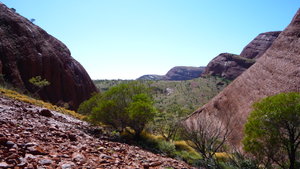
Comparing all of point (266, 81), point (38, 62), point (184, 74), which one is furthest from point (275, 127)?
point (184, 74)

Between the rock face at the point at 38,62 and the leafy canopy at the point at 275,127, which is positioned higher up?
the rock face at the point at 38,62

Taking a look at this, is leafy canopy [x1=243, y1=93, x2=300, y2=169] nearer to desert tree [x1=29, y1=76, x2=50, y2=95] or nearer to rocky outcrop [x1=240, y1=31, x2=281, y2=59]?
desert tree [x1=29, y1=76, x2=50, y2=95]

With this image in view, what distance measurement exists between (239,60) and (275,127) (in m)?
92.0

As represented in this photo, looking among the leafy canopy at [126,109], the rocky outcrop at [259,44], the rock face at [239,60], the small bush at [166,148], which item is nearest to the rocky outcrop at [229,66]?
the rock face at [239,60]

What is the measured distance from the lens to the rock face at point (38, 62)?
24797mm

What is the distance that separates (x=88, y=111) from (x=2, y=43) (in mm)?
17012

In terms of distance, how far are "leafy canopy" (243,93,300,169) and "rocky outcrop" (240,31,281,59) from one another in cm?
10139

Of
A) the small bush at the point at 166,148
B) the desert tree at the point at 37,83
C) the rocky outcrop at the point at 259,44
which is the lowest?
the small bush at the point at 166,148

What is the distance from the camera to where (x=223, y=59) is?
9969cm

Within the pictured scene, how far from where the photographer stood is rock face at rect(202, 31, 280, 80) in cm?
8900

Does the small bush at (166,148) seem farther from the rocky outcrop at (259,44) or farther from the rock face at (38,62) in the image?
the rocky outcrop at (259,44)

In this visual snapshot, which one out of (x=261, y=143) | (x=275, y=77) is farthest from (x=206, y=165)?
(x=275, y=77)

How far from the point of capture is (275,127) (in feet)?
33.4

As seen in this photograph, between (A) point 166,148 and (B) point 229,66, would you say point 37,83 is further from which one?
(B) point 229,66
